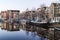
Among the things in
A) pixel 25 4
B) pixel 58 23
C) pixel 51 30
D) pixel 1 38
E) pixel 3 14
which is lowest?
pixel 1 38

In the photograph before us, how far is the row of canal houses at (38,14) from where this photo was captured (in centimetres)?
172

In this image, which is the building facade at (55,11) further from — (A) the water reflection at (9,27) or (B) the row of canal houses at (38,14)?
(A) the water reflection at (9,27)

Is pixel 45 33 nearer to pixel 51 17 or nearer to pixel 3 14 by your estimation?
pixel 51 17

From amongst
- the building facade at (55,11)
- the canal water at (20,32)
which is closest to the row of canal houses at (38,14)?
the building facade at (55,11)

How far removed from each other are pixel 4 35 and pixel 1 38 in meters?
0.07

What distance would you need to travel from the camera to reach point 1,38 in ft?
5.81

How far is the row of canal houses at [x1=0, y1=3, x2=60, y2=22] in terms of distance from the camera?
1.72 m

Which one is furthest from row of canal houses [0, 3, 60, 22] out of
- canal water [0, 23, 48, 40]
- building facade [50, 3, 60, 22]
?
canal water [0, 23, 48, 40]

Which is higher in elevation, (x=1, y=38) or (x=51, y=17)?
(x=51, y=17)

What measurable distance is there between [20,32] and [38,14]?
15.6 inches

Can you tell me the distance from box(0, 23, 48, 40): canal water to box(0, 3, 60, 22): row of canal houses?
117 mm

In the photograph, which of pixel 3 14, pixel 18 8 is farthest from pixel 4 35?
pixel 18 8

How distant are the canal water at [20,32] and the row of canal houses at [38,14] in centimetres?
12

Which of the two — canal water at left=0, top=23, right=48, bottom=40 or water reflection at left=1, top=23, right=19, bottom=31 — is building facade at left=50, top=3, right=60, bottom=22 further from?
water reflection at left=1, top=23, right=19, bottom=31
